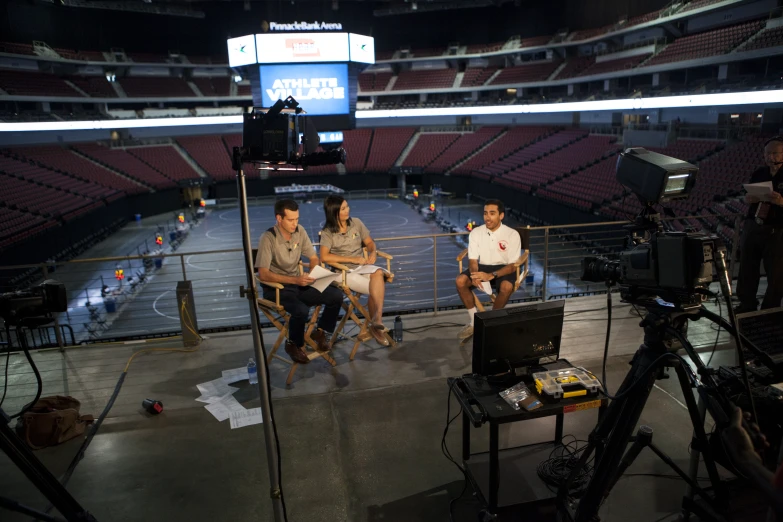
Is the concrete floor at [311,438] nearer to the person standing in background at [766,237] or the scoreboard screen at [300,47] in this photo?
the person standing in background at [766,237]

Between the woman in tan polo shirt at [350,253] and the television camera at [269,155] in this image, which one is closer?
the television camera at [269,155]

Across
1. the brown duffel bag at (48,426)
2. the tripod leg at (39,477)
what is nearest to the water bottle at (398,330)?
the brown duffel bag at (48,426)

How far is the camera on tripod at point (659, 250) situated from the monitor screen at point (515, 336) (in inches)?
21.9

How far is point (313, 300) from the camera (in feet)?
14.0

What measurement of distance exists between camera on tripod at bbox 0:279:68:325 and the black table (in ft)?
7.45

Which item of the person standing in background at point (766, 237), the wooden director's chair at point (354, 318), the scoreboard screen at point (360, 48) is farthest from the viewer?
the scoreboard screen at point (360, 48)

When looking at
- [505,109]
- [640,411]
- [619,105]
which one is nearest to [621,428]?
[640,411]

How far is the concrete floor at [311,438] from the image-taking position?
8.73ft

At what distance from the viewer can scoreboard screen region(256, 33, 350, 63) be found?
39.3 feet

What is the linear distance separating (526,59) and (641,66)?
11.9 m

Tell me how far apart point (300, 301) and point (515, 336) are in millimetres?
2180

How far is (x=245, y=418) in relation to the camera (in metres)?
3.50

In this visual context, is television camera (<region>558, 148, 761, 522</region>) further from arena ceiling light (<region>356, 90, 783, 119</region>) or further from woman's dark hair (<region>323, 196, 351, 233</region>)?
arena ceiling light (<region>356, 90, 783, 119</region>)

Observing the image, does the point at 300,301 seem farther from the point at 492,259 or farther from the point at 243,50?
the point at 243,50
